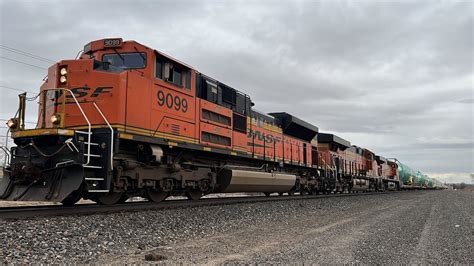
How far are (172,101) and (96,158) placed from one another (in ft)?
8.53

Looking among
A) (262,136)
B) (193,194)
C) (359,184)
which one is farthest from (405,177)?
(193,194)

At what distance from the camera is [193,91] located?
1026 cm

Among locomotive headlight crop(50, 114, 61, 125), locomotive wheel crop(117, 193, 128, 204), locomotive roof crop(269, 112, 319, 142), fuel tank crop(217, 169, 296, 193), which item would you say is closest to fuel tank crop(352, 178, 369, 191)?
locomotive roof crop(269, 112, 319, 142)

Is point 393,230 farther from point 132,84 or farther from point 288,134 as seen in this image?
point 288,134

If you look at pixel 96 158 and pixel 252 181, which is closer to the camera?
pixel 96 158

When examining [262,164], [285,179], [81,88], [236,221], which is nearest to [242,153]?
[262,164]

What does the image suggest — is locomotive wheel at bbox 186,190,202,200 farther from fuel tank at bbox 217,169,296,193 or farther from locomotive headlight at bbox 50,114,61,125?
locomotive headlight at bbox 50,114,61,125

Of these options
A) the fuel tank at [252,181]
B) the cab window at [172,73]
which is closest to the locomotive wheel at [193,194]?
the fuel tank at [252,181]

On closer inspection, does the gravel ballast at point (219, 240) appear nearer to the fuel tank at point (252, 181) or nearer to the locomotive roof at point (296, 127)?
the fuel tank at point (252, 181)

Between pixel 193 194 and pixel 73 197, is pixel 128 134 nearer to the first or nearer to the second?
pixel 73 197

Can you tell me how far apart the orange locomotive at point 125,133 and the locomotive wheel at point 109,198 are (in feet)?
0.08

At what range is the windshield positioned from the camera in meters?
8.84

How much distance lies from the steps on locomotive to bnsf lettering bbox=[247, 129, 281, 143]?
6.74 m

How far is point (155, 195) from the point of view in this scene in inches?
379
